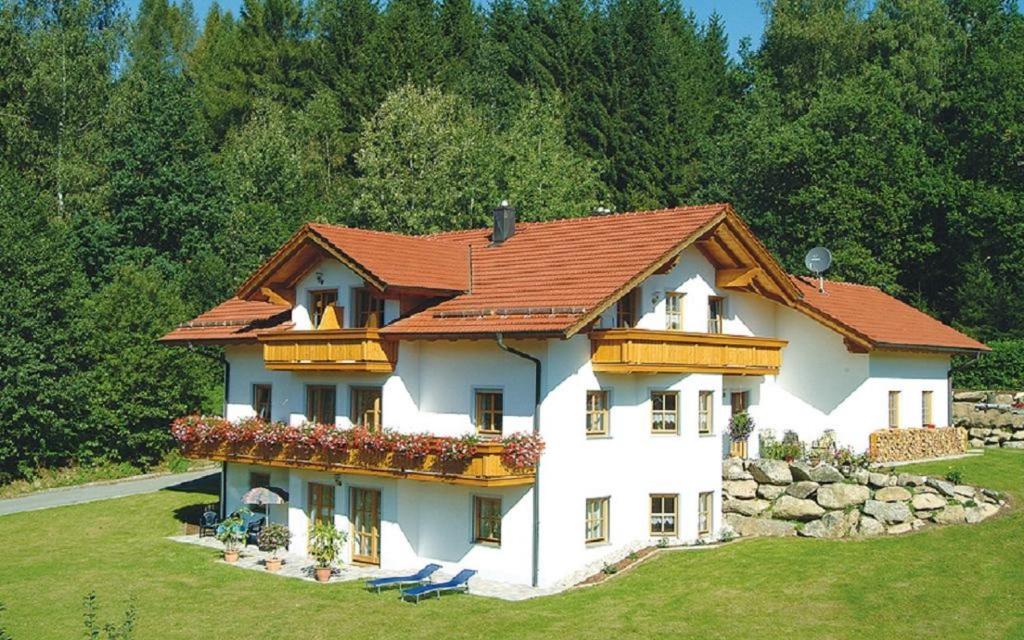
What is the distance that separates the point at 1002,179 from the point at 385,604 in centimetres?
4160

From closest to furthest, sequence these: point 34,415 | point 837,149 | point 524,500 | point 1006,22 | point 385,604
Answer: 1. point 385,604
2. point 524,500
3. point 34,415
4. point 837,149
5. point 1006,22

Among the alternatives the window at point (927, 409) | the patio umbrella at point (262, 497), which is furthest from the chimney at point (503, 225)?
the window at point (927, 409)

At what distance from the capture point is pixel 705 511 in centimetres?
2873

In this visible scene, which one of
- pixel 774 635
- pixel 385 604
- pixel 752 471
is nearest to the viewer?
pixel 774 635

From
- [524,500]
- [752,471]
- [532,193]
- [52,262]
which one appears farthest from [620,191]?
[524,500]

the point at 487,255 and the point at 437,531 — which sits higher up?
the point at 487,255

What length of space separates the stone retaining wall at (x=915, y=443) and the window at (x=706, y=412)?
665 centimetres

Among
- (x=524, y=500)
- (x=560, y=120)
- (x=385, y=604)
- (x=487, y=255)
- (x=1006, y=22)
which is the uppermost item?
(x=1006, y=22)

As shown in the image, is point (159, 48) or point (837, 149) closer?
point (837, 149)

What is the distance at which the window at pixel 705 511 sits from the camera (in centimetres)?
2853

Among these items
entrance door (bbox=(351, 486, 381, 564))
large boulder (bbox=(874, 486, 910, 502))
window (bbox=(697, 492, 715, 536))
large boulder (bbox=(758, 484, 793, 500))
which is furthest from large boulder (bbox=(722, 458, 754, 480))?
entrance door (bbox=(351, 486, 381, 564))

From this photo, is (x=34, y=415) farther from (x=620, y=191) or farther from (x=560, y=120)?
(x=620, y=191)

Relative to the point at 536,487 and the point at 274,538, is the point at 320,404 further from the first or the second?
the point at 536,487

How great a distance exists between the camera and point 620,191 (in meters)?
66.6
